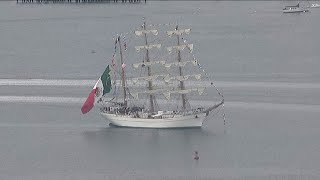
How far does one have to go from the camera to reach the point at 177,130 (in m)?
59.3

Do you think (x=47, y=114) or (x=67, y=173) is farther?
(x=47, y=114)

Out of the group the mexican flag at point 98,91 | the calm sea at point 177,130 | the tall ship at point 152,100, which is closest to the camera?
the calm sea at point 177,130

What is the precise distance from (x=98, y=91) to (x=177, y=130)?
615cm

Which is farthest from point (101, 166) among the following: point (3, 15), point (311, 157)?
point (3, 15)

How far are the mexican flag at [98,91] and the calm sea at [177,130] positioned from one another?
Result: 1113 millimetres

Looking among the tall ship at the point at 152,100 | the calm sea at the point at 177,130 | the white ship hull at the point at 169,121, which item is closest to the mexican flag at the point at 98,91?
the tall ship at the point at 152,100

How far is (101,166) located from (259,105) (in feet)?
56.7

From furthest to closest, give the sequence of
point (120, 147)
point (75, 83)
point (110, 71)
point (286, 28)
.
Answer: point (286, 28) < point (75, 83) < point (110, 71) < point (120, 147)

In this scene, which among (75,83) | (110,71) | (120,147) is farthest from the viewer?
(75,83)

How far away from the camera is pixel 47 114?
63875 mm

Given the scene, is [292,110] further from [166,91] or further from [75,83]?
[75,83]

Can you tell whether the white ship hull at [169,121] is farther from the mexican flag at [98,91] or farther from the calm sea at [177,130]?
the mexican flag at [98,91]

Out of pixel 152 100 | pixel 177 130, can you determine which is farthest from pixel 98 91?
pixel 177 130

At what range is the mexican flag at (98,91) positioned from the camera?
200 feet
